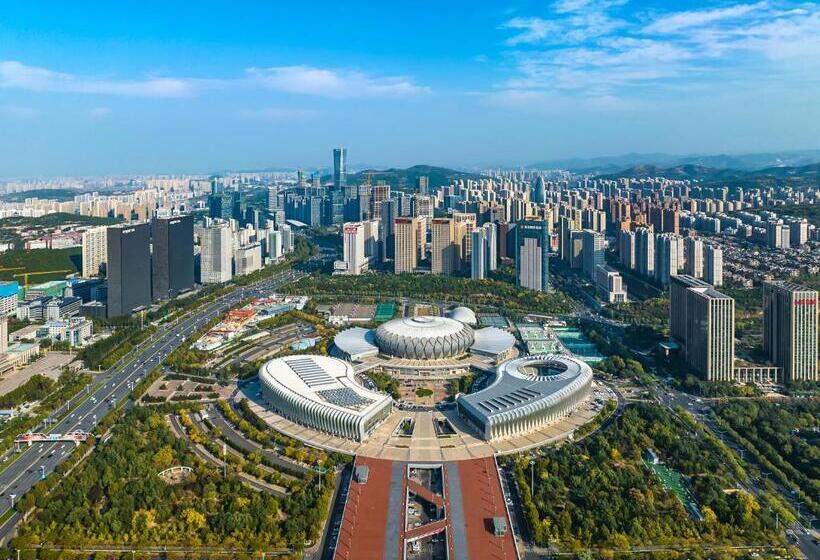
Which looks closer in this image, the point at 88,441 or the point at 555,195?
the point at 88,441

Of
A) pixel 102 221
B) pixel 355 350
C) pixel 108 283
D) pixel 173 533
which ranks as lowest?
pixel 173 533

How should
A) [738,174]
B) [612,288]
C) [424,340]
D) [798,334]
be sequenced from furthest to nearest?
[738,174] < [612,288] < [424,340] < [798,334]

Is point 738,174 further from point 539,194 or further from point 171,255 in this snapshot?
point 171,255

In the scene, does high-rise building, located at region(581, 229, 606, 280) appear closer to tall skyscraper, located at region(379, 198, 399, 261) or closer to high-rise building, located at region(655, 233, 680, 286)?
high-rise building, located at region(655, 233, 680, 286)

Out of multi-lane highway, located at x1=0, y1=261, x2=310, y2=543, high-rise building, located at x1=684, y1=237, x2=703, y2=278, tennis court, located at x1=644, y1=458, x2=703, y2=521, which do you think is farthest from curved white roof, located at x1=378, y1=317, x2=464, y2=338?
high-rise building, located at x1=684, y1=237, x2=703, y2=278

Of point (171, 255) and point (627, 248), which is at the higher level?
point (627, 248)

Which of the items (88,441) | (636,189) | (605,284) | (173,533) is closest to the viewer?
(173,533)

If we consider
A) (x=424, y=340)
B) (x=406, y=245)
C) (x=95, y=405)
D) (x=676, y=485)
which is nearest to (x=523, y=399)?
(x=676, y=485)

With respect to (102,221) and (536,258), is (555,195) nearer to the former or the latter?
(536,258)

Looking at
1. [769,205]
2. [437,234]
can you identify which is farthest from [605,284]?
[769,205]
